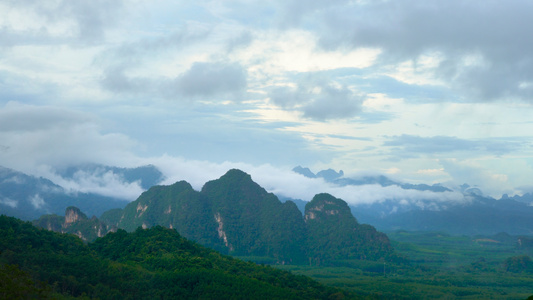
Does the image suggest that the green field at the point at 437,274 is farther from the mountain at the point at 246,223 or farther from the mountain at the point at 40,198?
the mountain at the point at 40,198

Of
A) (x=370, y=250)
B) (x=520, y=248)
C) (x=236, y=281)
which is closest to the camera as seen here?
(x=236, y=281)

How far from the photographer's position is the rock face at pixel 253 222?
10706 cm

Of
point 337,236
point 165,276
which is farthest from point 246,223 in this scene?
point 165,276

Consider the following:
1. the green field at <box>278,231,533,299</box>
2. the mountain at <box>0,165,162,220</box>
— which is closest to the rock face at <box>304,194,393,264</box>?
the green field at <box>278,231,533,299</box>

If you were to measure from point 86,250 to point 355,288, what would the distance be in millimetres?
33886

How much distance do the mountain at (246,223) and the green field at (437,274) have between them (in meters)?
8.78

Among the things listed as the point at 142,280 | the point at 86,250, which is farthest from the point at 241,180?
the point at 142,280

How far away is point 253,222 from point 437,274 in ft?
137

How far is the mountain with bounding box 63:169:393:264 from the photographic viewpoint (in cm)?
10694

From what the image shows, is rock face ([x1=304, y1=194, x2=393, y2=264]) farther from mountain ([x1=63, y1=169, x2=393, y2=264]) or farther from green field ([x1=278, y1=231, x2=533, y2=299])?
green field ([x1=278, y1=231, x2=533, y2=299])

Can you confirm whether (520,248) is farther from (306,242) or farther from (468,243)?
(306,242)

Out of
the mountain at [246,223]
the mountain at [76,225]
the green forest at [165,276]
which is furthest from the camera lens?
the mountain at [246,223]

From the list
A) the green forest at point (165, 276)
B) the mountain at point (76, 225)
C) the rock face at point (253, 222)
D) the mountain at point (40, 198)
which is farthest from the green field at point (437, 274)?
the mountain at point (40, 198)

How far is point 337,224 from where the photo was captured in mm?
114062
